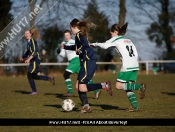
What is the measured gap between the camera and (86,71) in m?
8.35

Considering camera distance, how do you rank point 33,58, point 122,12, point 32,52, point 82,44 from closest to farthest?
point 82,44 → point 32,52 → point 33,58 → point 122,12

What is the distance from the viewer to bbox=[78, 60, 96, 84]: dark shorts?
831 cm

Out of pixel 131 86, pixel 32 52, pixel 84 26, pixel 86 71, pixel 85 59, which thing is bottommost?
pixel 131 86

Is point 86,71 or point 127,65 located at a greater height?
point 127,65

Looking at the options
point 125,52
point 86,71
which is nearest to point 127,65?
point 125,52

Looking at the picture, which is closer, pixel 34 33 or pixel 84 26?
pixel 84 26

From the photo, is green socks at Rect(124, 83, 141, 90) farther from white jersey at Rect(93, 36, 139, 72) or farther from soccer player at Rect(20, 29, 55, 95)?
soccer player at Rect(20, 29, 55, 95)

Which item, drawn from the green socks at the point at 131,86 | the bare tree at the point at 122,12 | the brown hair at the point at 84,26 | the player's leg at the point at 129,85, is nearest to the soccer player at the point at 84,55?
the brown hair at the point at 84,26

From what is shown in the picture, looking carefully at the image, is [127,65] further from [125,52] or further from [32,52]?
[32,52]

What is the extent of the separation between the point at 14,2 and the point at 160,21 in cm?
1521

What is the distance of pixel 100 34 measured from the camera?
36750 mm

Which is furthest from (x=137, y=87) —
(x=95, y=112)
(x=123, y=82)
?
(x=95, y=112)

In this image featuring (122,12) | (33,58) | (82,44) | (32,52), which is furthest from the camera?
(122,12)

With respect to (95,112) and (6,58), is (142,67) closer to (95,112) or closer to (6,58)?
(6,58)
